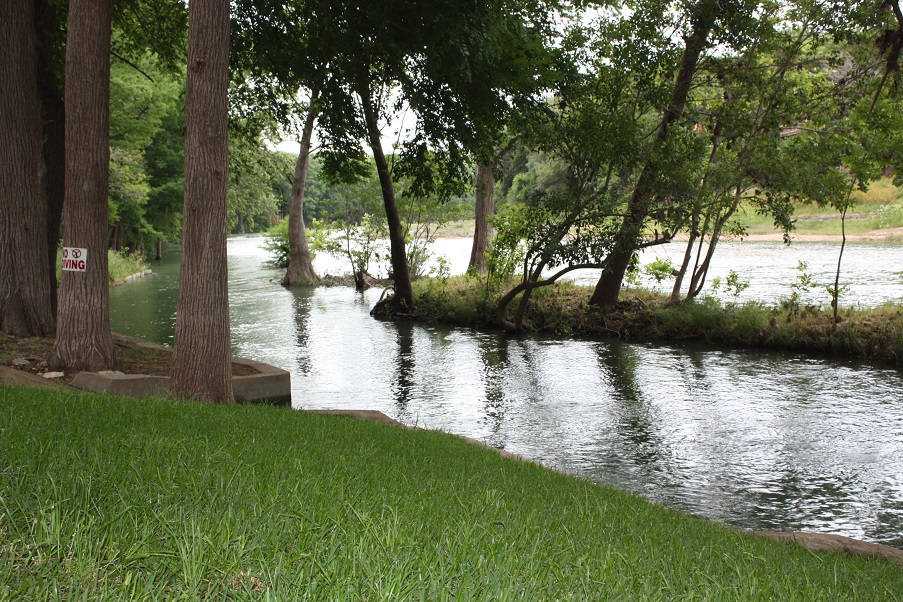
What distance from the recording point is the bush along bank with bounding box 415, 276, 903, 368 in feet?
55.5

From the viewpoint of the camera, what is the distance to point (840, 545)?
6062mm

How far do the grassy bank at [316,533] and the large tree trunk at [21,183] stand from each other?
20.0 feet

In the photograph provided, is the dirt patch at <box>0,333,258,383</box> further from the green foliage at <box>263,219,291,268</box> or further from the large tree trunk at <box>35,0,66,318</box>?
the green foliage at <box>263,219,291,268</box>

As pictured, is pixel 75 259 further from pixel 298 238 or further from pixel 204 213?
pixel 298 238

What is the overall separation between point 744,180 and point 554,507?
52.8 feet

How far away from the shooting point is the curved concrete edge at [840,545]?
5875mm

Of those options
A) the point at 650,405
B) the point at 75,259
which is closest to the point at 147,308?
the point at 75,259

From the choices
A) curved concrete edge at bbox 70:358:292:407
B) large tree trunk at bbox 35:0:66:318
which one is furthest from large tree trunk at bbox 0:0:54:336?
curved concrete edge at bbox 70:358:292:407

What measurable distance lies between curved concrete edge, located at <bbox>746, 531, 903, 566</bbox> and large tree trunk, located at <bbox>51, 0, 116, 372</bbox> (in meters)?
7.73

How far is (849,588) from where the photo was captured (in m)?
4.05

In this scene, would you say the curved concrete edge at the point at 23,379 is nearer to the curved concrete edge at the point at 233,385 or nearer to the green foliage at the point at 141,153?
the curved concrete edge at the point at 233,385

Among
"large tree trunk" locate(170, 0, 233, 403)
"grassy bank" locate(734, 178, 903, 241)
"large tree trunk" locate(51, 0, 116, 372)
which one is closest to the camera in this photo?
"large tree trunk" locate(170, 0, 233, 403)

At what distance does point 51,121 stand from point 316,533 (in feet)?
37.0

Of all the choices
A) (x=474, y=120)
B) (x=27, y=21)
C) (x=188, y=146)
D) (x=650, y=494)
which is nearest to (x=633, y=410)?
(x=650, y=494)
